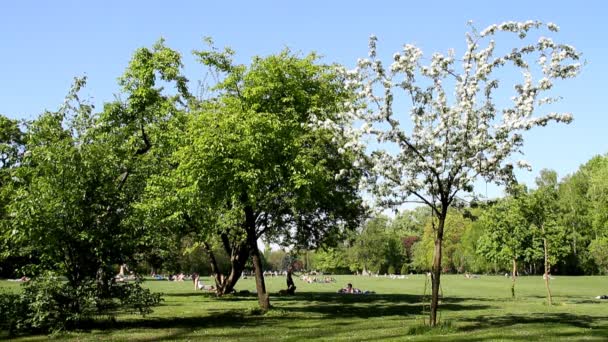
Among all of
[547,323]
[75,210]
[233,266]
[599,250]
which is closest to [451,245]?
[599,250]

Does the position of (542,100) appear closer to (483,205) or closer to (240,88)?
(483,205)

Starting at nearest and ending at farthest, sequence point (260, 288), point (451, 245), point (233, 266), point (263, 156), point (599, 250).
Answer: point (263, 156)
point (260, 288)
point (233, 266)
point (599, 250)
point (451, 245)

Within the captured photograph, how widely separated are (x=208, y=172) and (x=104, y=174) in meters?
5.28

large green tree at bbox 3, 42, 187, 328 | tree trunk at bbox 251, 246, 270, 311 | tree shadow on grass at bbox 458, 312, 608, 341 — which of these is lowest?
tree shadow on grass at bbox 458, 312, 608, 341

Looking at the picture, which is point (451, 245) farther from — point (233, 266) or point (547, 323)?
point (547, 323)

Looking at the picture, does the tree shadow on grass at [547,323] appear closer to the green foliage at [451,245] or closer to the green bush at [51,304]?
the green bush at [51,304]

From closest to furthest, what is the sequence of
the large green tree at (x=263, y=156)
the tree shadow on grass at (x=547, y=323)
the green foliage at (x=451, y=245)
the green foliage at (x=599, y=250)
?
the tree shadow on grass at (x=547, y=323) → the large green tree at (x=263, y=156) → the green foliage at (x=599, y=250) → the green foliage at (x=451, y=245)

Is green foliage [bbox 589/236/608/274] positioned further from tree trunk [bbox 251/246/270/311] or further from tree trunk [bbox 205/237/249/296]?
tree trunk [bbox 251/246/270/311]

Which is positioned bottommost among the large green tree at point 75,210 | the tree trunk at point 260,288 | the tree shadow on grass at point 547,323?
the tree shadow on grass at point 547,323

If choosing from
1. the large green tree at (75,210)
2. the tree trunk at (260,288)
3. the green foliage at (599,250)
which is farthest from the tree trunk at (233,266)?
the green foliage at (599,250)

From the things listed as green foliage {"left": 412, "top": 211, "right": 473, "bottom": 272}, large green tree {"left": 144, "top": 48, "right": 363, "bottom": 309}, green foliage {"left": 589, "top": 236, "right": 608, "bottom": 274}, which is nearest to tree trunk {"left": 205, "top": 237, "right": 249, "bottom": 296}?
large green tree {"left": 144, "top": 48, "right": 363, "bottom": 309}

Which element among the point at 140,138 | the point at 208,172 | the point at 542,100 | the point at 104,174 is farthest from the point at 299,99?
the point at 542,100

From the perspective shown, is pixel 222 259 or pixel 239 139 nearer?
pixel 239 139

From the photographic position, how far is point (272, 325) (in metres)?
22.4
